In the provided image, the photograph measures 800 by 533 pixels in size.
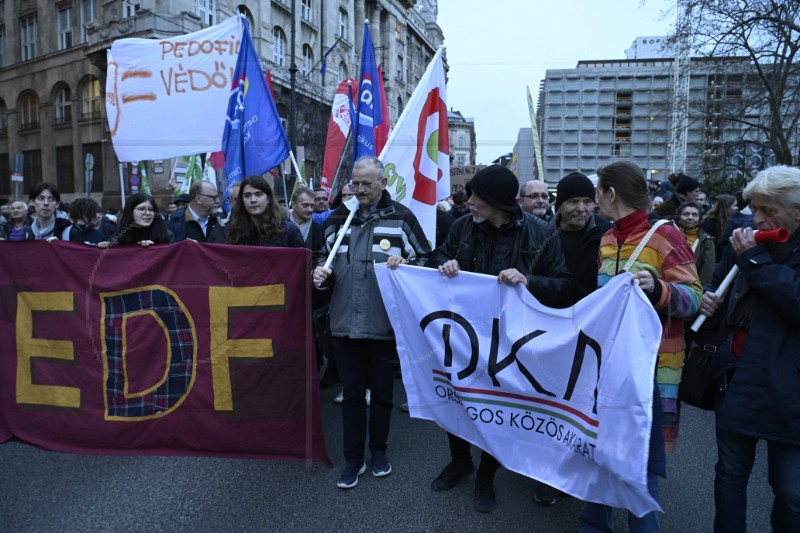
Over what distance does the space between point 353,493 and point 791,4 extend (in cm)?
2326

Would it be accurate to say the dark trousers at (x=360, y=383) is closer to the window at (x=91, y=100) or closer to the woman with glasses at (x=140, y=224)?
the woman with glasses at (x=140, y=224)

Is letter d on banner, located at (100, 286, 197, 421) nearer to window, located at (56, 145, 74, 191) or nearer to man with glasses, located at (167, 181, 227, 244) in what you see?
man with glasses, located at (167, 181, 227, 244)

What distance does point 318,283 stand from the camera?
11.2 feet

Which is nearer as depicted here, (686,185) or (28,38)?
(686,185)

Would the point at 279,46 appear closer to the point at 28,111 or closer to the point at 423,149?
the point at 28,111

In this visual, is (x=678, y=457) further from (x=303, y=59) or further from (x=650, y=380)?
(x=303, y=59)

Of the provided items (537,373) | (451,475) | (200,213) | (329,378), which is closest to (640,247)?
(537,373)

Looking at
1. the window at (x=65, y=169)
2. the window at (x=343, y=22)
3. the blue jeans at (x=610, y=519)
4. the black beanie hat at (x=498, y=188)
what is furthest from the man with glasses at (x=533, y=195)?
the window at (x=343, y=22)

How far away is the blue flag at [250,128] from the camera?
5730 mm

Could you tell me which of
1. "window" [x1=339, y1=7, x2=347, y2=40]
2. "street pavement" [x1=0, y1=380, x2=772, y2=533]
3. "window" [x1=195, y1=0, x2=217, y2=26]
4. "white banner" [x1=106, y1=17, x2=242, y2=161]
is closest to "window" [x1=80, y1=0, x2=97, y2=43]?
"window" [x1=195, y1=0, x2=217, y2=26]

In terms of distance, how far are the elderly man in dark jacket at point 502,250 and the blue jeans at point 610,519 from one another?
2.18ft

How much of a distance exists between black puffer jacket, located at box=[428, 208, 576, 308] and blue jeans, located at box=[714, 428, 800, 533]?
103 cm

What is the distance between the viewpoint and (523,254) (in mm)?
3189

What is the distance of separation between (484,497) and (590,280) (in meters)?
1.60
